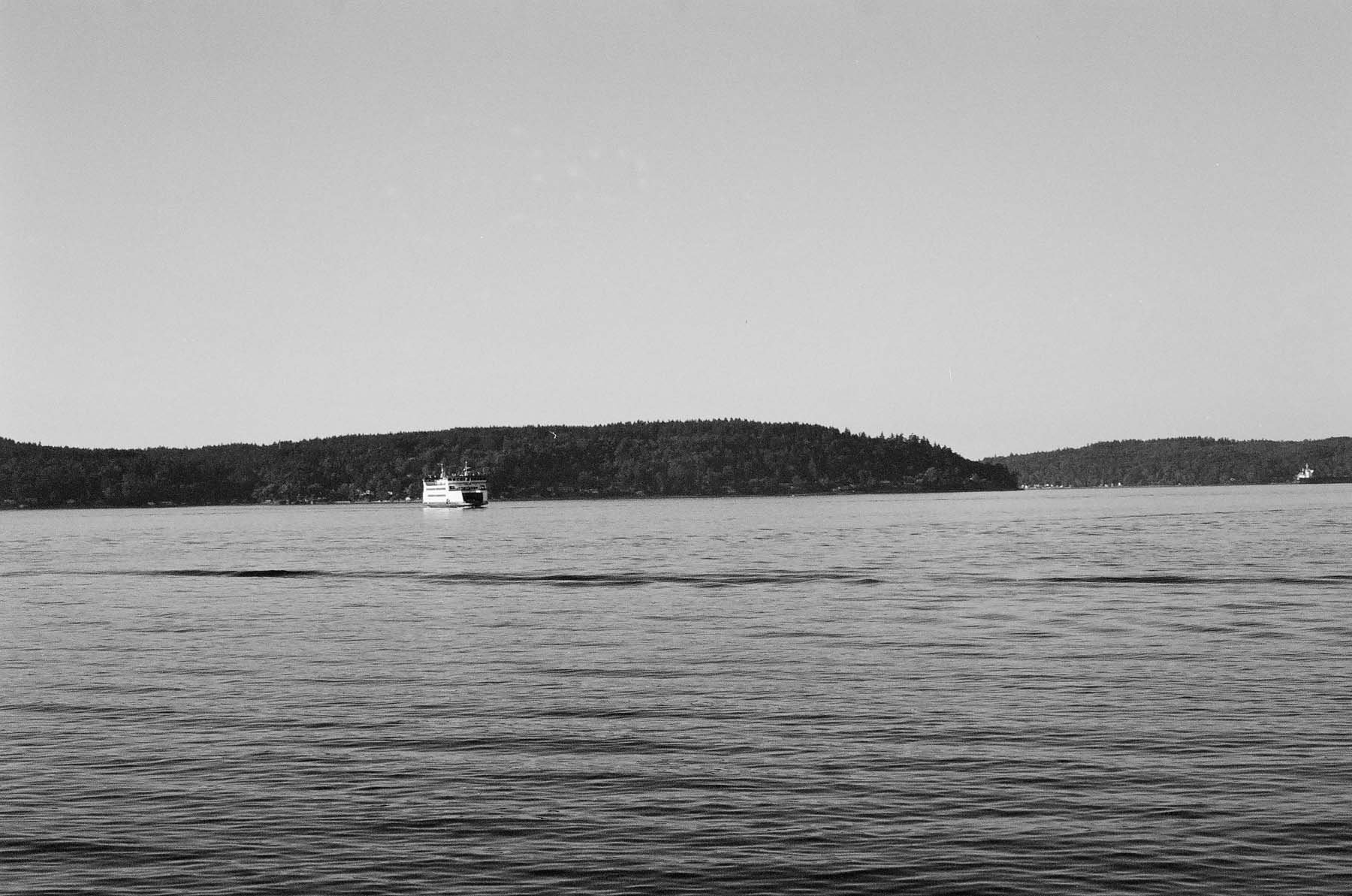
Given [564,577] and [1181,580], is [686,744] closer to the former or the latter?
[1181,580]

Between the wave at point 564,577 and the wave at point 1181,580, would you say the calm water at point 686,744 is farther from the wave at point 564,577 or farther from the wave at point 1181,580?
the wave at point 564,577

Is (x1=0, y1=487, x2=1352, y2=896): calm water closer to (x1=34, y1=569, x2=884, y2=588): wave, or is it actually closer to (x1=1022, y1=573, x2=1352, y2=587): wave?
(x1=1022, y1=573, x2=1352, y2=587): wave

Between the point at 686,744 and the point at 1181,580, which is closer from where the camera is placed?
the point at 686,744

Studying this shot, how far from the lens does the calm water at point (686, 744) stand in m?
18.9

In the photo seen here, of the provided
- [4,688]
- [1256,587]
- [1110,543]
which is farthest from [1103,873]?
[1110,543]

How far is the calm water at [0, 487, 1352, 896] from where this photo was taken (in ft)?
61.9

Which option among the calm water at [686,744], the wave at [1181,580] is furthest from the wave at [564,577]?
the calm water at [686,744]

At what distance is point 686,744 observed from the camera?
26.7m

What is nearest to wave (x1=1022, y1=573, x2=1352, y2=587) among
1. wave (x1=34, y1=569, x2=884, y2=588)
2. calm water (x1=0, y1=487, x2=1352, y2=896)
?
calm water (x1=0, y1=487, x2=1352, y2=896)

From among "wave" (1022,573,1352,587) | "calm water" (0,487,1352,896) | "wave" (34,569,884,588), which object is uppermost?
"wave" (34,569,884,588)

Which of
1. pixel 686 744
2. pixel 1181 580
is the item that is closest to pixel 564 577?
pixel 1181 580

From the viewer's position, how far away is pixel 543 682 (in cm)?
3528

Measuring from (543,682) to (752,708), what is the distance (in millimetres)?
6397

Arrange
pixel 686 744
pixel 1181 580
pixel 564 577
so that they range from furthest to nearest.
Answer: pixel 564 577 → pixel 1181 580 → pixel 686 744
